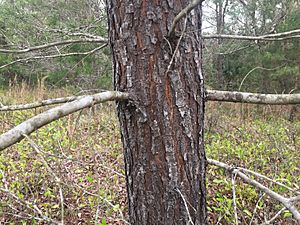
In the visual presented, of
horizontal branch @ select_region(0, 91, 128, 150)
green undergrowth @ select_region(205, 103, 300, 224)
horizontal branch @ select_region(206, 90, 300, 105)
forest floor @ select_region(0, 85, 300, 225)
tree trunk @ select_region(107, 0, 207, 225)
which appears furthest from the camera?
green undergrowth @ select_region(205, 103, 300, 224)

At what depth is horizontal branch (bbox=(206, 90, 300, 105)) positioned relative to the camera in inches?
41.5

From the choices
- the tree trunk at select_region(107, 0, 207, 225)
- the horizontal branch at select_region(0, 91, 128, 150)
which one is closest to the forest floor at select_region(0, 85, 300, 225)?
the tree trunk at select_region(107, 0, 207, 225)

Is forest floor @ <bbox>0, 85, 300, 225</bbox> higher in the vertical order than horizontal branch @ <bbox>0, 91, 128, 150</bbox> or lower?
lower

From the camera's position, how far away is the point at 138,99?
46.7 inches

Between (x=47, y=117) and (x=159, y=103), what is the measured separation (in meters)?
0.45

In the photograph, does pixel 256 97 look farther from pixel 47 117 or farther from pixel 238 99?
pixel 47 117

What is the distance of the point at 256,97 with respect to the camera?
1.18 metres

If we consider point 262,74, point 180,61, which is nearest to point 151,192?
point 180,61

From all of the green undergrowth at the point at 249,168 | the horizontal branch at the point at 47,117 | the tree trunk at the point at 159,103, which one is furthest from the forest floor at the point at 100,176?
the horizontal branch at the point at 47,117

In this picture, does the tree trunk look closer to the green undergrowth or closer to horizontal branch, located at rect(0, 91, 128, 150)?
horizontal branch, located at rect(0, 91, 128, 150)

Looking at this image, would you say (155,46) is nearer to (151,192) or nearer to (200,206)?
(151,192)

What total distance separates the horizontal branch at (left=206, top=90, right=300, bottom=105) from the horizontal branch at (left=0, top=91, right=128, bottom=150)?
1.27 feet

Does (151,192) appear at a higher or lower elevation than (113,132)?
higher

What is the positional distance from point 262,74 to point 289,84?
0.79 m
